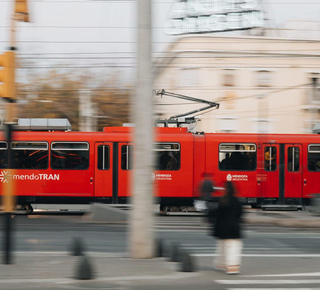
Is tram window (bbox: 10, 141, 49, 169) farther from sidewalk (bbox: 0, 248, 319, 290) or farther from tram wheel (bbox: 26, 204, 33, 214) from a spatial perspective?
sidewalk (bbox: 0, 248, 319, 290)

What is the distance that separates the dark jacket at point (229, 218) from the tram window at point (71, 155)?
42.7 ft

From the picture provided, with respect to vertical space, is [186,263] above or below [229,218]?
below

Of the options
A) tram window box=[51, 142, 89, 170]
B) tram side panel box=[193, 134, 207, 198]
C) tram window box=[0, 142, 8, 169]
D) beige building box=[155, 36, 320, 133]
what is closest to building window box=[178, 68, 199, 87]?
beige building box=[155, 36, 320, 133]

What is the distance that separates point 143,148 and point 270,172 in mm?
12976

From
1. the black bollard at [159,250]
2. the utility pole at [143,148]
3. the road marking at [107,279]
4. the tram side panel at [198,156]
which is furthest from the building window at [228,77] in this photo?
the road marking at [107,279]

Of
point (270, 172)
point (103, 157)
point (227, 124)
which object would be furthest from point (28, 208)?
point (227, 124)

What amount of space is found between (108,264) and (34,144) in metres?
12.6

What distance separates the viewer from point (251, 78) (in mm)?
41688

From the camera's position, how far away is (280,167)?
22.1m

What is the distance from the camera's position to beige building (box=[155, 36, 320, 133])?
135ft

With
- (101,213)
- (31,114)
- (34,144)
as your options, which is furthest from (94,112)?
(101,213)

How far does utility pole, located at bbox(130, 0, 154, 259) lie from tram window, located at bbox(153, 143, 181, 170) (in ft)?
38.3

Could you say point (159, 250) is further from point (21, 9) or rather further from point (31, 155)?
point (31, 155)

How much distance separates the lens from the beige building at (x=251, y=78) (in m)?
41.2
